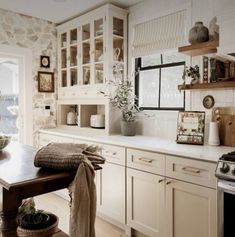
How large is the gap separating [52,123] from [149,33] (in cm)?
206

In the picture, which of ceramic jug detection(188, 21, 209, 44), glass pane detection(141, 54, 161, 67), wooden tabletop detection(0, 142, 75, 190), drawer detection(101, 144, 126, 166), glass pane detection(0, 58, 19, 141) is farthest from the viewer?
glass pane detection(0, 58, 19, 141)

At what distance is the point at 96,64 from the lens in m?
3.38

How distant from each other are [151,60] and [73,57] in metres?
1.24

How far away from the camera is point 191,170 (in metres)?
2.00

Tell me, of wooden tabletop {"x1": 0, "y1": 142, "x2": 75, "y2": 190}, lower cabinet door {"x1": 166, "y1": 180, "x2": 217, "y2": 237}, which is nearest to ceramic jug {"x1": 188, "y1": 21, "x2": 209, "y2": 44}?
lower cabinet door {"x1": 166, "y1": 180, "x2": 217, "y2": 237}

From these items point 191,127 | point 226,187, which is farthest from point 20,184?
point 191,127

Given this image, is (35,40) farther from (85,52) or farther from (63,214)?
(63,214)

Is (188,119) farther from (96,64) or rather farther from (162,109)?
(96,64)

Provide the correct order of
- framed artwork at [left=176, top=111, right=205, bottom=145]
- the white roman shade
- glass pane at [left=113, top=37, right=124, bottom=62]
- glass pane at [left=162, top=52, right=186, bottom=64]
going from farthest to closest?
glass pane at [left=113, top=37, right=124, bottom=62]
glass pane at [left=162, top=52, right=186, bottom=64]
the white roman shade
framed artwork at [left=176, top=111, right=205, bottom=145]

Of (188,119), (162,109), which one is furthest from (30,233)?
(162,109)

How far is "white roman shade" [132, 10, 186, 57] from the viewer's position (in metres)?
2.80

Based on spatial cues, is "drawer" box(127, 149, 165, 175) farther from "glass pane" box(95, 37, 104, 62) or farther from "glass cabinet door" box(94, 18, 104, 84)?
"glass pane" box(95, 37, 104, 62)

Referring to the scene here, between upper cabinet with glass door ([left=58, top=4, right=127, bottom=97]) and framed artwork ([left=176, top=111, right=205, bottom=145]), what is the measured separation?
3.67 feet

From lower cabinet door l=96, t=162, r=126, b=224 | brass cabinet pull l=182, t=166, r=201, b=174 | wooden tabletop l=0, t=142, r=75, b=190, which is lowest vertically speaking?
lower cabinet door l=96, t=162, r=126, b=224
